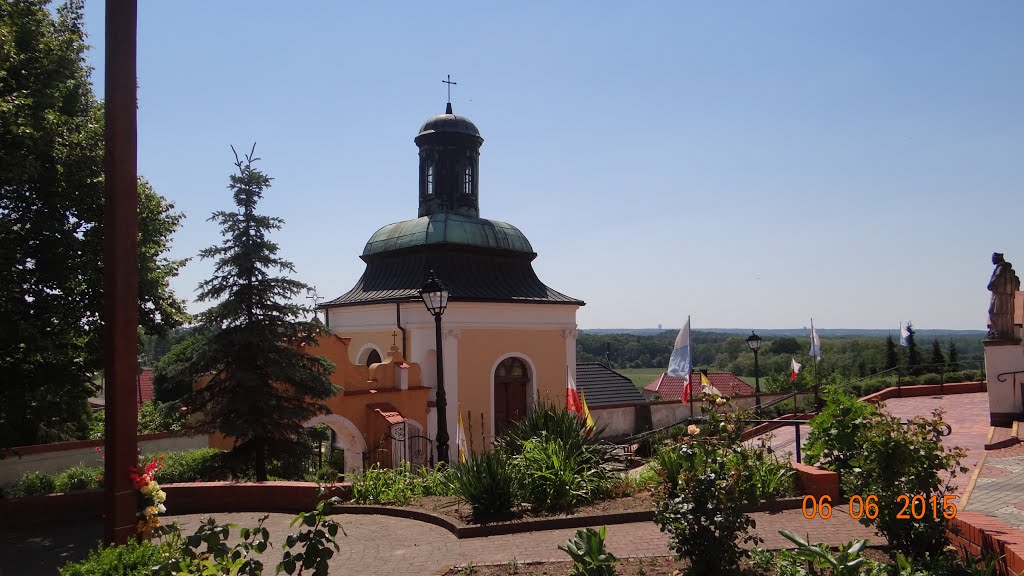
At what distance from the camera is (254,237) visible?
12570mm

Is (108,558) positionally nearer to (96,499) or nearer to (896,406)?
(96,499)

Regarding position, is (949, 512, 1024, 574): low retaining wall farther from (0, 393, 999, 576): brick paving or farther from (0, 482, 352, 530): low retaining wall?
(0, 482, 352, 530): low retaining wall

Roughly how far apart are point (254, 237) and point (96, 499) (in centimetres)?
487

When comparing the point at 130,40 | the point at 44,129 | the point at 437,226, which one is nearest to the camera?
A: the point at 130,40

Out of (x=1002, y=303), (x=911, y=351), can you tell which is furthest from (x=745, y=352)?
(x=1002, y=303)

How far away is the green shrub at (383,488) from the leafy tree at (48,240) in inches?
171

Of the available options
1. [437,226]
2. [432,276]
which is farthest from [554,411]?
[437,226]

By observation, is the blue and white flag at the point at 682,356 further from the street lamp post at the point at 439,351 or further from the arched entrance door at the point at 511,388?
the street lamp post at the point at 439,351

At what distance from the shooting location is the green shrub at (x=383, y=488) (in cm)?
906

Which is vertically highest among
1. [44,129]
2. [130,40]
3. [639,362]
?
[44,129]

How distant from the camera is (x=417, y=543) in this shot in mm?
7207

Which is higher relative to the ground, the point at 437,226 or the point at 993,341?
the point at 437,226

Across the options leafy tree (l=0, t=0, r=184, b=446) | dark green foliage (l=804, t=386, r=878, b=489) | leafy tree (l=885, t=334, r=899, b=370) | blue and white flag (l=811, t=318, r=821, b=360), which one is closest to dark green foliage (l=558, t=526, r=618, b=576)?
dark green foliage (l=804, t=386, r=878, b=489)

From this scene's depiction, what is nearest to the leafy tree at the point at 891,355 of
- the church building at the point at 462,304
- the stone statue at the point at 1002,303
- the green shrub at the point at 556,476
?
the church building at the point at 462,304
